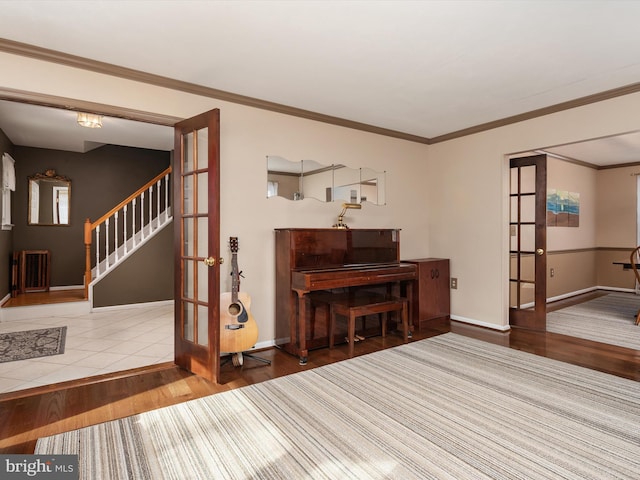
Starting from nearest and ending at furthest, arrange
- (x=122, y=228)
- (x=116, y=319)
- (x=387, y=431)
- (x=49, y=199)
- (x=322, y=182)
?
1. (x=387, y=431)
2. (x=322, y=182)
3. (x=116, y=319)
4. (x=49, y=199)
5. (x=122, y=228)

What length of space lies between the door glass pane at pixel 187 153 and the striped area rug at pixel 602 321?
14.1 ft

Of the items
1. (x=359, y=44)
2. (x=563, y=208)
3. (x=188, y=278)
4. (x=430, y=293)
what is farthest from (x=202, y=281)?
(x=563, y=208)

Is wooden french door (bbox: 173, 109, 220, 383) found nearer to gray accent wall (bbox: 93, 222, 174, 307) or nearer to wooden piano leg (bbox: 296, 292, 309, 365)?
wooden piano leg (bbox: 296, 292, 309, 365)

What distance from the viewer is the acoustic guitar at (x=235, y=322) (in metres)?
3.05

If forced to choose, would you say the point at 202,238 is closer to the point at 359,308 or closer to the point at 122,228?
the point at 359,308

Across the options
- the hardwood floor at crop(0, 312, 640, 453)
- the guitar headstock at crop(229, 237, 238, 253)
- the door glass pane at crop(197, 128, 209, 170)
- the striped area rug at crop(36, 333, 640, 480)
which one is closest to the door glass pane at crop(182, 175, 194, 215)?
the door glass pane at crop(197, 128, 209, 170)

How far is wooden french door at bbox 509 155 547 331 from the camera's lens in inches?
165

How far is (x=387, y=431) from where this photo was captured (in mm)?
2088

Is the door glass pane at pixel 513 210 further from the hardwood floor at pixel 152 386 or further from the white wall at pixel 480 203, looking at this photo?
the hardwood floor at pixel 152 386

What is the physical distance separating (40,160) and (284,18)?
609cm

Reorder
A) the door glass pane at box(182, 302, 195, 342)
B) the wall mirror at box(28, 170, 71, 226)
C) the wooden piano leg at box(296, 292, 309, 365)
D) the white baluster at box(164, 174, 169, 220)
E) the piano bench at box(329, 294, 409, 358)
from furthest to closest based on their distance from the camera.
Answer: the wall mirror at box(28, 170, 71, 226) → the white baluster at box(164, 174, 169, 220) → the piano bench at box(329, 294, 409, 358) → the wooden piano leg at box(296, 292, 309, 365) → the door glass pane at box(182, 302, 195, 342)

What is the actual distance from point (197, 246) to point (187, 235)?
0.16m

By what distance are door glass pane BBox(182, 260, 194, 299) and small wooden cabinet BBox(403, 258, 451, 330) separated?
2.50 meters

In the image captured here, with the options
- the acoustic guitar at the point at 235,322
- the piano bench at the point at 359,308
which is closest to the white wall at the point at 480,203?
the piano bench at the point at 359,308
